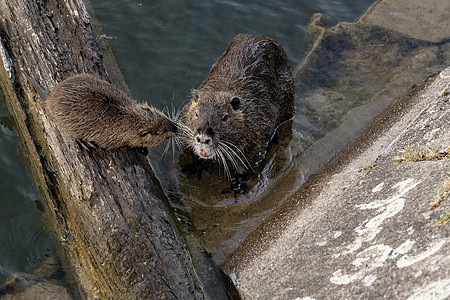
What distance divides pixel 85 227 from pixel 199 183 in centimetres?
151

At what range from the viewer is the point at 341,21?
24.0 feet

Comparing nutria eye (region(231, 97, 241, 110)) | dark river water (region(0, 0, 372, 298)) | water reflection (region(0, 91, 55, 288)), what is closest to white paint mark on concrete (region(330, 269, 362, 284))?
dark river water (region(0, 0, 372, 298))

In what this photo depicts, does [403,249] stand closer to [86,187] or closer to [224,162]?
[224,162]

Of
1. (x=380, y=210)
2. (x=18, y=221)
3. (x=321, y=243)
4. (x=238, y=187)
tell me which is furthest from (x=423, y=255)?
(x=18, y=221)

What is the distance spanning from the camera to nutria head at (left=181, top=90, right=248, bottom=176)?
440 centimetres

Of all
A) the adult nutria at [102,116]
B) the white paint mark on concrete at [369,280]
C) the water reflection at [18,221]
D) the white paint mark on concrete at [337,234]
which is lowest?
the water reflection at [18,221]

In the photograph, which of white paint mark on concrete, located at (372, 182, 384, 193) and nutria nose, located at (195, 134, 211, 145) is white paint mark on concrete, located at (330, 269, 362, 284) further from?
nutria nose, located at (195, 134, 211, 145)

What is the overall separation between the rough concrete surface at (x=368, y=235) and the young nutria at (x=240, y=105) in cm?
80

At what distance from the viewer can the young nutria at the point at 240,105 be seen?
14.9ft

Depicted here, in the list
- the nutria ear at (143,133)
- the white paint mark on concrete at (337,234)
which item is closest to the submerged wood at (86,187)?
the nutria ear at (143,133)

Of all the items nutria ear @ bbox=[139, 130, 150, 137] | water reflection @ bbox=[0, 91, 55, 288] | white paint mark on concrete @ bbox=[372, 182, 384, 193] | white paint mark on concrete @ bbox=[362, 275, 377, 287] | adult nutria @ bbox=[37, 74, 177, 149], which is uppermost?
adult nutria @ bbox=[37, 74, 177, 149]

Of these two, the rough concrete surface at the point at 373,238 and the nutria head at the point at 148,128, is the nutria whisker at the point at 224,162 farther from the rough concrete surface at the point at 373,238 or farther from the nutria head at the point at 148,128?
the rough concrete surface at the point at 373,238

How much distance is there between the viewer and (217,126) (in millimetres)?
4508

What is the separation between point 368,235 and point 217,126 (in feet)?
5.88
